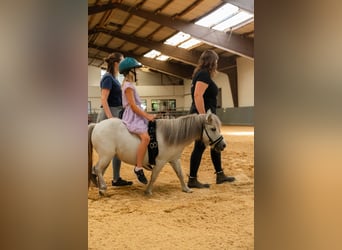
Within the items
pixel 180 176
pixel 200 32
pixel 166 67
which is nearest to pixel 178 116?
pixel 200 32

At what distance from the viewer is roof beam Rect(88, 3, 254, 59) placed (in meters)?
9.84

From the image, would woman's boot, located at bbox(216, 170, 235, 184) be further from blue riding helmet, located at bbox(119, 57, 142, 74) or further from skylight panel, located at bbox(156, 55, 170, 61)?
skylight panel, located at bbox(156, 55, 170, 61)

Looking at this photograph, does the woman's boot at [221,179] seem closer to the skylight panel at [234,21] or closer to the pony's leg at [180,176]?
the pony's leg at [180,176]

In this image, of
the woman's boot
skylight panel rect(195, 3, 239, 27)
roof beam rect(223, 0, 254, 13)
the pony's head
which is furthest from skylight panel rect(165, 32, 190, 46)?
the pony's head

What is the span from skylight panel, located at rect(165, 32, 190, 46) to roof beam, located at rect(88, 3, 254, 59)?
58.3 inches

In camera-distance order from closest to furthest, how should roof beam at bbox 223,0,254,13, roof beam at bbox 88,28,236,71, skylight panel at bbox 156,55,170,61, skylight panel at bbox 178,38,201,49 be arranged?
roof beam at bbox 223,0,254,13
skylight panel at bbox 178,38,201,49
roof beam at bbox 88,28,236,71
skylight panel at bbox 156,55,170,61

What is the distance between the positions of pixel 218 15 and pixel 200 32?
1.14 metres

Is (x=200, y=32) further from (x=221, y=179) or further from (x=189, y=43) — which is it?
(x=221, y=179)

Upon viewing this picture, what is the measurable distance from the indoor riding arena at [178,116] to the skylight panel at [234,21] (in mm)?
25

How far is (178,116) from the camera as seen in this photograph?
41.7 feet

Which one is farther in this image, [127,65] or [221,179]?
[221,179]

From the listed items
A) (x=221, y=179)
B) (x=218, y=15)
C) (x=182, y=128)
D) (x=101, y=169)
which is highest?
(x=218, y=15)

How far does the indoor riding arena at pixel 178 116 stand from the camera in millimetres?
1528
